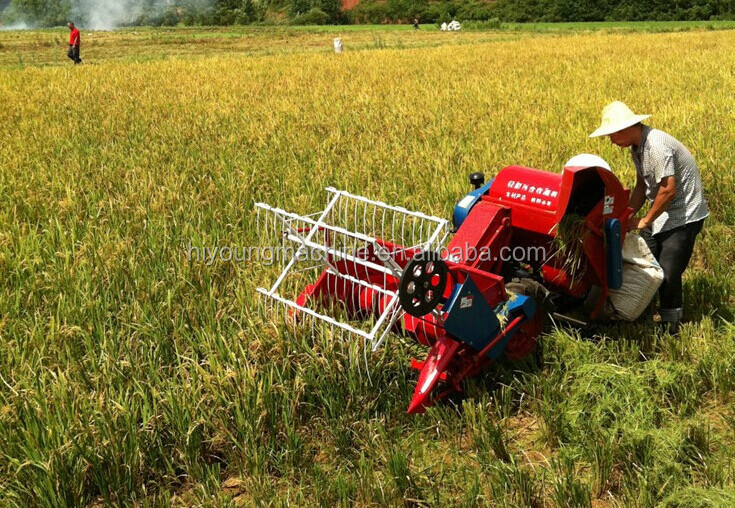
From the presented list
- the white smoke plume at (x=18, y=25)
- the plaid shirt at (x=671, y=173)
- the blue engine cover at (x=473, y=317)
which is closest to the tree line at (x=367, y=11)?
the white smoke plume at (x=18, y=25)

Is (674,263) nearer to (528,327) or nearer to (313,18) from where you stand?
(528,327)

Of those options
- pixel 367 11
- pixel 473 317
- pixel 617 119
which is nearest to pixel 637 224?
pixel 617 119

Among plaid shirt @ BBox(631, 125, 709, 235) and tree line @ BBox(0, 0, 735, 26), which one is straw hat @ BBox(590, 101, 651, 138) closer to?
plaid shirt @ BBox(631, 125, 709, 235)

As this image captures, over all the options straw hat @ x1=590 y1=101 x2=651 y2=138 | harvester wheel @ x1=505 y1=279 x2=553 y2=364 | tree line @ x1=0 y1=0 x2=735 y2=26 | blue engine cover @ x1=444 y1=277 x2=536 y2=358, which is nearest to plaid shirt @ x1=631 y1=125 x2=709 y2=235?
straw hat @ x1=590 y1=101 x2=651 y2=138

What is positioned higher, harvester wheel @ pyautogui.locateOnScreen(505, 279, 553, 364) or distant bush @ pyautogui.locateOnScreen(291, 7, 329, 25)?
distant bush @ pyautogui.locateOnScreen(291, 7, 329, 25)

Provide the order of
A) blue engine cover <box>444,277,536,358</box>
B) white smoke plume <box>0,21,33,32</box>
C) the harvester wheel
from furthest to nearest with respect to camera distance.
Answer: white smoke plume <box>0,21,33,32</box> < the harvester wheel < blue engine cover <box>444,277,536,358</box>

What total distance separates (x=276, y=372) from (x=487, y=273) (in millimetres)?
1142

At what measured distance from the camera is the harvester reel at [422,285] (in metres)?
2.73

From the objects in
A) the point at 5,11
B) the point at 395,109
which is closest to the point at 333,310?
the point at 395,109

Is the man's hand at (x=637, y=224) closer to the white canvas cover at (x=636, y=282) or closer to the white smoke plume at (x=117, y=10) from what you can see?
the white canvas cover at (x=636, y=282)

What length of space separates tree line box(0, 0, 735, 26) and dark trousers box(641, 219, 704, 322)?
41.7m

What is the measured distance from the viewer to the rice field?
2680 millimetres

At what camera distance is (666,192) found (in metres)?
3.66

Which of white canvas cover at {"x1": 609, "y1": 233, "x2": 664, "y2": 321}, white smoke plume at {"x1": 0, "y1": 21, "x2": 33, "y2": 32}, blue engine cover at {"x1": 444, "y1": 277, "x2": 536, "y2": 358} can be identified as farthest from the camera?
white smoke plume at {"x1": 0, "y1": 21, "x2": 33, "y2": 32}
